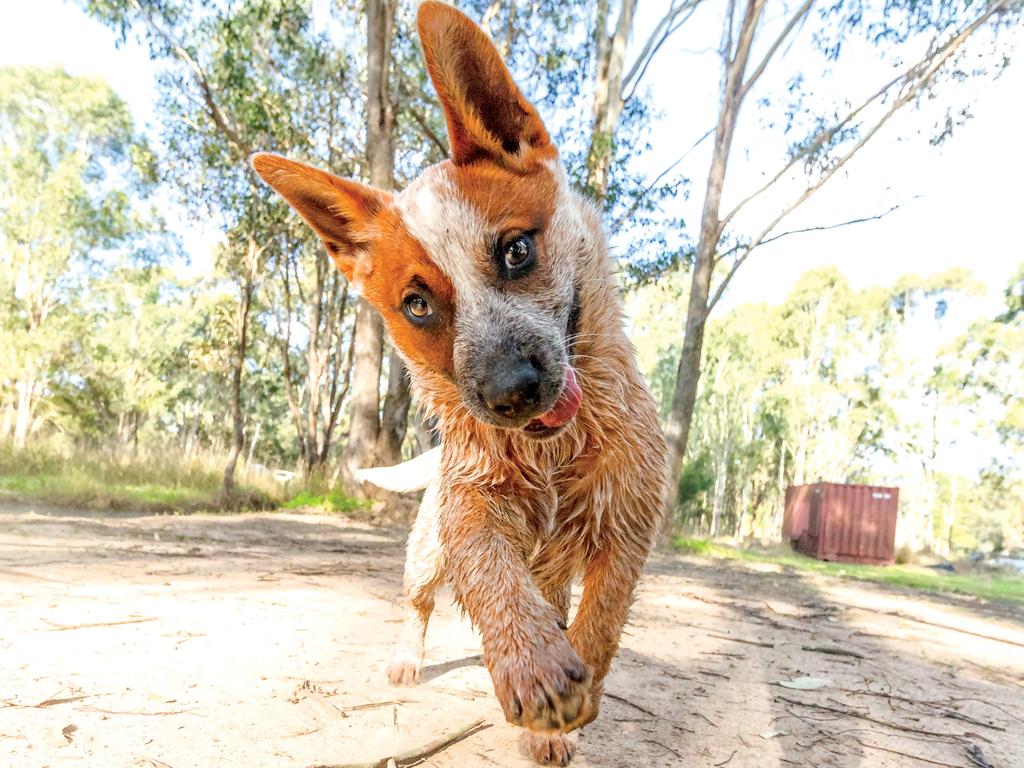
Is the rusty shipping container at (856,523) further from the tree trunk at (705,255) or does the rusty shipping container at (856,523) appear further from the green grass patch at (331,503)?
the green grass patch at (331,503)

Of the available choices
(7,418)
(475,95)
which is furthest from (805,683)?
(7,418)

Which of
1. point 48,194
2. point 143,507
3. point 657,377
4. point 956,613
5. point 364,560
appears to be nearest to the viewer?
point 364,560

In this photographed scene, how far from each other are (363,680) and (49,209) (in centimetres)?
3147

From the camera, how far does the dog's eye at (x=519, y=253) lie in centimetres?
224

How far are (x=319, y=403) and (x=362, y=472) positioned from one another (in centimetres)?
2003

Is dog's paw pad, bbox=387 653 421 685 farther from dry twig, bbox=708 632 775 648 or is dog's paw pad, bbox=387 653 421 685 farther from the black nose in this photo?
dry twig, bbox=708 632 775 648

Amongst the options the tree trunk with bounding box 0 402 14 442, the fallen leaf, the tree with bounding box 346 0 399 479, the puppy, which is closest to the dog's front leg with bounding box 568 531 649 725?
the puppy

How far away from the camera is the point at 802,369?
4266cm

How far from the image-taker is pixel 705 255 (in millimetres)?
13289

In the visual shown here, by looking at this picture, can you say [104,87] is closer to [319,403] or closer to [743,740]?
[319,403]

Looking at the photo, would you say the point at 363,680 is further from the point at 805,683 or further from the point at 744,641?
the point at 744,641

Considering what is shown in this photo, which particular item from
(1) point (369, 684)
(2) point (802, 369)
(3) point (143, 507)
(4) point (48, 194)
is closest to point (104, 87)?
(4) point (48, 194)

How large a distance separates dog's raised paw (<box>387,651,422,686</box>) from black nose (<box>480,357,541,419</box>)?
5.68ft

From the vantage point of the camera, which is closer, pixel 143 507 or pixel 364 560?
pixel 364 560
